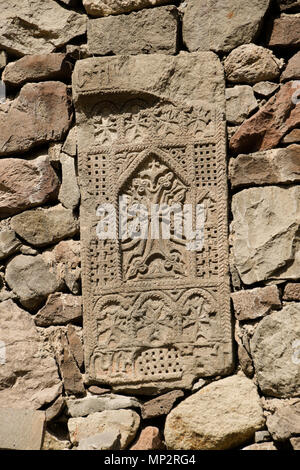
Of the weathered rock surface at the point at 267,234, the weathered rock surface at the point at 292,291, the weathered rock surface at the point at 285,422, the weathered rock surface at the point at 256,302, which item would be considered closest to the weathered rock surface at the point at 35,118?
the weathered rock surface at the point at 267,234

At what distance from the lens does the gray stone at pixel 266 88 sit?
3.45 metres

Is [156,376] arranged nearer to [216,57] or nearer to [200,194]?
[200,194]

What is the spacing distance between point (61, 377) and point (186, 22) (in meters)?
1.91

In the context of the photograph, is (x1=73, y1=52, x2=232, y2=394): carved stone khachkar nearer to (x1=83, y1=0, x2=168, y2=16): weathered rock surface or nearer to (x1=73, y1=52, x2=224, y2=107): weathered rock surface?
(x1=73, y1=52, x2=224, y2=107): weathered rock surface

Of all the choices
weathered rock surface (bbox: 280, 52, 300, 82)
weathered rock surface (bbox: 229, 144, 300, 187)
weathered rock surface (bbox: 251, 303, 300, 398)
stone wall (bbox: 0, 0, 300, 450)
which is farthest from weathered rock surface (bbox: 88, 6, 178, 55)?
weathered rock surface (bbox: 251, 303, 300, 398)

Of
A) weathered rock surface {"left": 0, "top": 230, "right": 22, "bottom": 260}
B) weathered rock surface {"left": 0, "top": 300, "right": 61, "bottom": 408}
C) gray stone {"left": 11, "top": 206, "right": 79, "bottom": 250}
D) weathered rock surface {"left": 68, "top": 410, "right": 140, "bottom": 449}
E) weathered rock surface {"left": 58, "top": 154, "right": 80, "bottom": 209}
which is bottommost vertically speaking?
weathered rock surface {"left": 68, "top": 410, "right": 140, "bottom": 449}

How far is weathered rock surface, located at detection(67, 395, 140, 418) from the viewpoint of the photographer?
11.0 ft

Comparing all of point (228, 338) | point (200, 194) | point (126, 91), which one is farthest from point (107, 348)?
point (126, 91)

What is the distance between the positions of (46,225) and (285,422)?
1.51m

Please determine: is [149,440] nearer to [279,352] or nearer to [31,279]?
[279,352]

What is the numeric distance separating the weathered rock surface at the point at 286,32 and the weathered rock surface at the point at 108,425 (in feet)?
6.40

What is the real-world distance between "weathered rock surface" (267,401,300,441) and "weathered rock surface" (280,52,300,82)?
5.11 feet

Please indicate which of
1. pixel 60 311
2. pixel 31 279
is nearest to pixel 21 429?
pixel 60 311

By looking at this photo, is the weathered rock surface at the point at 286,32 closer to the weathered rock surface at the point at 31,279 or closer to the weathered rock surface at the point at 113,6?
the weathered rock surface at the point at 113,6
